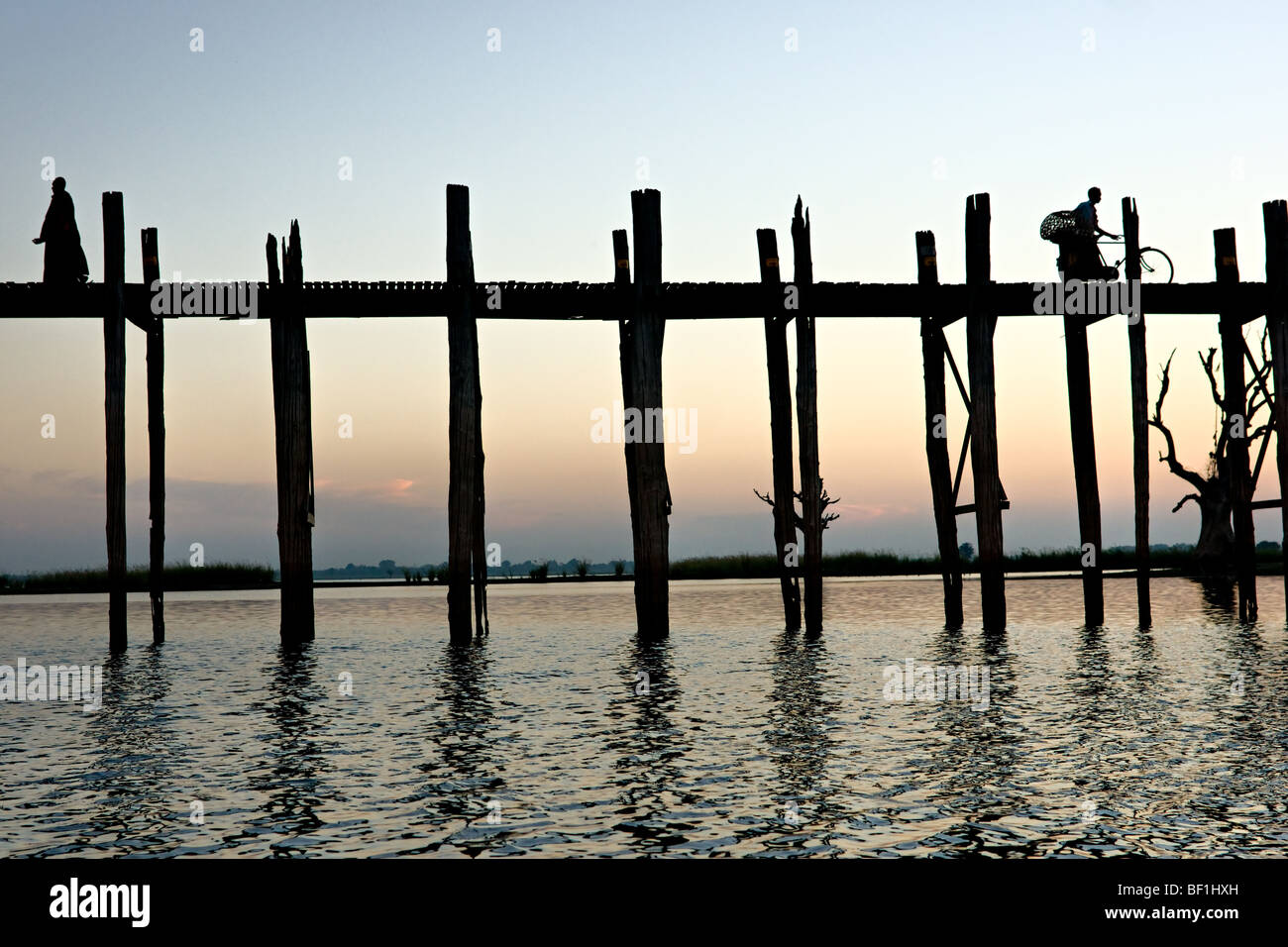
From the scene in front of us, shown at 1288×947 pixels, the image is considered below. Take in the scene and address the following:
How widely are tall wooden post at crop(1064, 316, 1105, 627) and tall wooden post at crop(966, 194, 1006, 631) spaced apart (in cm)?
133

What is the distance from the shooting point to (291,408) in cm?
1589

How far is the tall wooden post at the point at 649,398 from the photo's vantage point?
15.8m

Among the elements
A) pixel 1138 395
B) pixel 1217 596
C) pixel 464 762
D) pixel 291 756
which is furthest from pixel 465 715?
pixel 1217 596

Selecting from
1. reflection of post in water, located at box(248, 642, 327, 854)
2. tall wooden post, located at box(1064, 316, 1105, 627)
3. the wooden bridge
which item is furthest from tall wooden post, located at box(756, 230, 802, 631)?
reflection of post in water, located at box(248, 642, 327, 854)

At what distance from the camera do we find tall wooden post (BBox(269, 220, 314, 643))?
15.9 meters

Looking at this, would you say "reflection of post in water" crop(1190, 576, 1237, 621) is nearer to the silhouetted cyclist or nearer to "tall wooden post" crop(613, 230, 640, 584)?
the silhouetted cyclist

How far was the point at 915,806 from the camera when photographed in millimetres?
7148

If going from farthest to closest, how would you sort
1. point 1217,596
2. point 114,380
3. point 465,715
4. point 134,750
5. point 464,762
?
1. point 1217,596
2. point 114,380
3. point 465,715
4. point 134,750
5. point 464,762

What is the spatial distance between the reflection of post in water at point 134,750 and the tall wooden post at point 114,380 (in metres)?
1.69

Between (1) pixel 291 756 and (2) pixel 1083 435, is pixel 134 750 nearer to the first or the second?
(1) pixel 291 756
